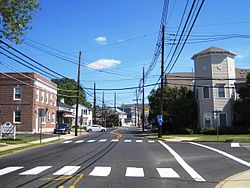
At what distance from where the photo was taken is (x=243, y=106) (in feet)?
127

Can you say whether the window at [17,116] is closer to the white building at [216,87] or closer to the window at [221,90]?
the white building at [216,87]

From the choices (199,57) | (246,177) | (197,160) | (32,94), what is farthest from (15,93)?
(246,177)

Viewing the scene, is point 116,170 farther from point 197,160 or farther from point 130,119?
point 130,119

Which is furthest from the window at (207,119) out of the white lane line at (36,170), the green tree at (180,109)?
the white lane line at (36,170)

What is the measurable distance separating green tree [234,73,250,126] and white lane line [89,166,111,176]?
96.2 feet

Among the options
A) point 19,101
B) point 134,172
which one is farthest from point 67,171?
point 19,101

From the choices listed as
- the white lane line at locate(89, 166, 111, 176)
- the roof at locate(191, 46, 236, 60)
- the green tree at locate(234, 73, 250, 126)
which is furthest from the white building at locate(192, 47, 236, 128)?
the white lane line at locate(89, 166, 111, 176)

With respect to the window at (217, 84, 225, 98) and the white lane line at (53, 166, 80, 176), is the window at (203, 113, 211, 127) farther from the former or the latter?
the white lane line at (53, 166, 80, 176)

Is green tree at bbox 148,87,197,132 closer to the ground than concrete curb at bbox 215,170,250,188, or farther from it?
farther from it

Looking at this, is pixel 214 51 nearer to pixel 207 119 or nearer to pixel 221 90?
pixel 221 90

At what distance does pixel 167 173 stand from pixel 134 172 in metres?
1.15

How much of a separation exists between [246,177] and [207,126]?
103 ft

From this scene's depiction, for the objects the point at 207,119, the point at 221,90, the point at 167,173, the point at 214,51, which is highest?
the point at 214,51

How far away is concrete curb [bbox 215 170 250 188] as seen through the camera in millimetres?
9292
